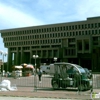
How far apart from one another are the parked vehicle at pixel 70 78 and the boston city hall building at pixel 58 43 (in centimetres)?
7390

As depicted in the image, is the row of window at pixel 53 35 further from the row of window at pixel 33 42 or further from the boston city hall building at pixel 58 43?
the row of window at pixel 33 42

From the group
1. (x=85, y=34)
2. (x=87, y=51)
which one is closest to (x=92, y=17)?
(x=85, y=34)

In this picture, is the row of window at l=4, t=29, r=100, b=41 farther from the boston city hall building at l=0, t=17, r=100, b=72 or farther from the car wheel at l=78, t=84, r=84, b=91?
the car wheel at l=78, t=84, r=84, b=91

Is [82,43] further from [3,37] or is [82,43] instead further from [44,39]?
[3,37]

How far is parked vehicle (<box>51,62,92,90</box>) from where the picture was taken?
51.9 ft

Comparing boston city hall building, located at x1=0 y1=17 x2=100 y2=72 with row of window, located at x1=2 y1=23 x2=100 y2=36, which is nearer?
boston city hall building, located at x1=0 y1=17 x2=100 y2=72

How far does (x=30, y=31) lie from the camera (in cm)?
11775

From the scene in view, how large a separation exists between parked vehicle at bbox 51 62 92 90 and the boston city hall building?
242 feet

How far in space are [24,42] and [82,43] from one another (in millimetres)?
36007

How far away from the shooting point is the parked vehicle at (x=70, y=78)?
51.9 feet

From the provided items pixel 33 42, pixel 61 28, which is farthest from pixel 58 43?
pixel 33 42

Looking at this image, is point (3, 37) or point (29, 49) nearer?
point (29, 49)

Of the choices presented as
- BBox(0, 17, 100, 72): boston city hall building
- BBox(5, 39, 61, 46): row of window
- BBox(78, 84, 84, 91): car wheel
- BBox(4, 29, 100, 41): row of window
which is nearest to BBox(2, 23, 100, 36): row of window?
BBox(0, 17, 100, 72): boston city hall building

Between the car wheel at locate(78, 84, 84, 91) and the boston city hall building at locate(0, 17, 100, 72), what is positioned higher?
the boston city hall building at locate(0, 17, 100, 72)
